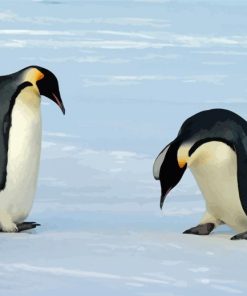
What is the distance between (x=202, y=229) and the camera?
18.8ft

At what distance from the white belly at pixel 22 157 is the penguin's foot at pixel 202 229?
0.69 m

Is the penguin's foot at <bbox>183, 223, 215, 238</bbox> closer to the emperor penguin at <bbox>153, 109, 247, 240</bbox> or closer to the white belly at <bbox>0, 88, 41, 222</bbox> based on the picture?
the emperor penguin at <bbox>153, 109, 247, 240</bbox>

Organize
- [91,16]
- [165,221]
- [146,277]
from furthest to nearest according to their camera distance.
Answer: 1. [91,16]
2. [165,221]
3. [146,277]

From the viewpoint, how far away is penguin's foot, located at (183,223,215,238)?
571 centimetres

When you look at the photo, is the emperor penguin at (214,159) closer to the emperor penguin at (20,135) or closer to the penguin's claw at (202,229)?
the penguin's claw at (202,229)

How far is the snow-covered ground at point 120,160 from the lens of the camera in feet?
15.5

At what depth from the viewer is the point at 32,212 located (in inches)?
251

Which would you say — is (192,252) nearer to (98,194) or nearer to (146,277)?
(146,277)

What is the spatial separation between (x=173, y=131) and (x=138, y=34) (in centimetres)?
1032

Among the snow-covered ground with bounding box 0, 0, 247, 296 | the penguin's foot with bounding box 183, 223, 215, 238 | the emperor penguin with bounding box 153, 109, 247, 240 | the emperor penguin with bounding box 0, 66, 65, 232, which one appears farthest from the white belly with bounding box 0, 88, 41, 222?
the penguin's foot with bounding box 183, 223, 215, 238

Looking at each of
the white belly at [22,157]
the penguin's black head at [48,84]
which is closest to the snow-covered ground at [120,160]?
the white belly at [22,157]

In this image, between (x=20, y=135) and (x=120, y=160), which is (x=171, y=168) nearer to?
(x=20, y=135)

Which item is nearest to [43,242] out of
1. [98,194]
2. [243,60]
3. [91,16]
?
[98,194]

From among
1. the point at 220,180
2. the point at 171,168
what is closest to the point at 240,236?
the point at 220,180
